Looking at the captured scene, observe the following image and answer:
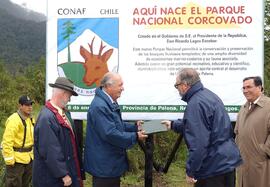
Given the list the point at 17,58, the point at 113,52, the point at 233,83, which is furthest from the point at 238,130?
the point at 17,58

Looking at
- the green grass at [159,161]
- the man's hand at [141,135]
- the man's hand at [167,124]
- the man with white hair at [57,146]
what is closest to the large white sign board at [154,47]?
the man's hand at [167,124]

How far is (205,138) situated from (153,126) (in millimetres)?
803

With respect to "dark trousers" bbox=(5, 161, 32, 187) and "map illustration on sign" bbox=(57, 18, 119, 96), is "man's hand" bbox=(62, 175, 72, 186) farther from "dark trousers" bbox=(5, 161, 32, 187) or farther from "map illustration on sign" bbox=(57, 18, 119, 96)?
"dark trousers" bbox=(5, 161, 32, 187)

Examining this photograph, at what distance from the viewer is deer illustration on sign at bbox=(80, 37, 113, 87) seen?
16.4 feet

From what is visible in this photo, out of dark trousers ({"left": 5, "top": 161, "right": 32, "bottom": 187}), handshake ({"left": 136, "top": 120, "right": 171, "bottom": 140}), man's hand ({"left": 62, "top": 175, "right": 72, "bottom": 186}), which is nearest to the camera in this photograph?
man's hand ({"left": 62, "top": 175, "right": 72, "bottom": 186})

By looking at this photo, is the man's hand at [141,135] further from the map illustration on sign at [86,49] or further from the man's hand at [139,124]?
the map illustration on sign at [86,49]

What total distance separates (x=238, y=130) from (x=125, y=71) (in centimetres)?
138

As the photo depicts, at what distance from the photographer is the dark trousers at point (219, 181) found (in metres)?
3.99

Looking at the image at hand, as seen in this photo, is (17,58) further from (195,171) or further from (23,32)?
(195,171)

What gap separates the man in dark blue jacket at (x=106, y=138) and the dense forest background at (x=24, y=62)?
2436mm

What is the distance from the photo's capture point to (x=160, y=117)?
494cm

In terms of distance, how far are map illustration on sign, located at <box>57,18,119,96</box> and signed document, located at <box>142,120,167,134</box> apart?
2.67 feet

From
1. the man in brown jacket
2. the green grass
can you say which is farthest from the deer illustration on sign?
the green grass

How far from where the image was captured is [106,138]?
13.3 feet
